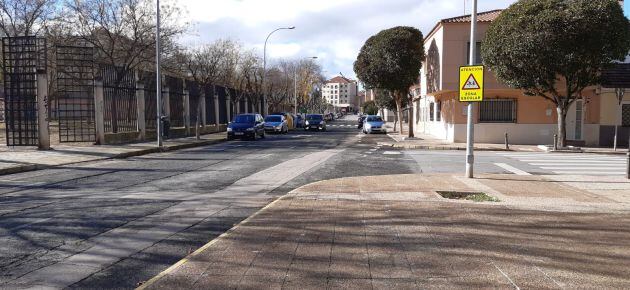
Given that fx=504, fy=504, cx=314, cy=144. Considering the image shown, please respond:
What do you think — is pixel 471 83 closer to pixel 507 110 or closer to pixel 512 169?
pixel 512 169

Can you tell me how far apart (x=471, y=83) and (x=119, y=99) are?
56.7ft

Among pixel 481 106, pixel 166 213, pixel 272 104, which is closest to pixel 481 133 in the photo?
pixel 481 106

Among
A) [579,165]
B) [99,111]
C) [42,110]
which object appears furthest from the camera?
[99,111]

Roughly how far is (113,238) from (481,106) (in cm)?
2451

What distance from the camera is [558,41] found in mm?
21391

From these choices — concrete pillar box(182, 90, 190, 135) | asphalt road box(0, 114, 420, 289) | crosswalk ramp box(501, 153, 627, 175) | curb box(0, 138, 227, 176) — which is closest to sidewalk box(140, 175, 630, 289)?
asphalt road box(0, 114, 420, 289)

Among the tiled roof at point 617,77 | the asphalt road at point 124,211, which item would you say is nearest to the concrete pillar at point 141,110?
the asphalt road at point 124,211

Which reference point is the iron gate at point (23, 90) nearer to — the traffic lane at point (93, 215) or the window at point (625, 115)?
the traffic lane at point (93, 215)

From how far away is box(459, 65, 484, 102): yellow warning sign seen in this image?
11930mm

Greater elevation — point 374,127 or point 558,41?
point 558,41

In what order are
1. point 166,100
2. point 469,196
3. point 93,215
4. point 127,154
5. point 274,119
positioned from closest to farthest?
1. point 93,215
2. point 469,196
3. point 127,154
4. point 166,100
5. point 274,119

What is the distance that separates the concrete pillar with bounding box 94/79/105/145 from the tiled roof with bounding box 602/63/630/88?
23.4 m

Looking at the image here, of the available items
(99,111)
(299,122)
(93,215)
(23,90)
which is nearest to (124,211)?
(93,215)

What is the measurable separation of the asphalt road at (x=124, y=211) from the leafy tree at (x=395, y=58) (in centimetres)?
1580
